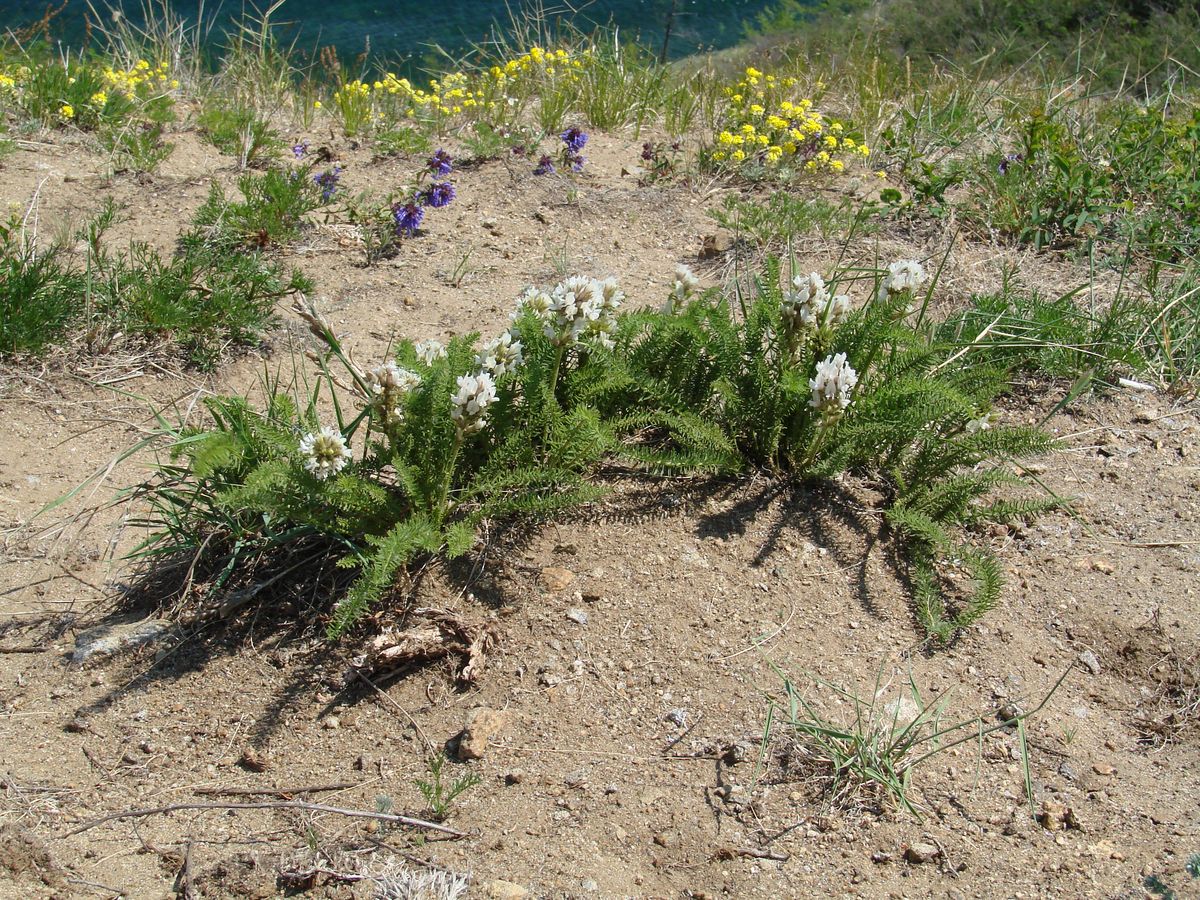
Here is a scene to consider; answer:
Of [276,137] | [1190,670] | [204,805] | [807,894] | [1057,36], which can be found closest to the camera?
[807,894]

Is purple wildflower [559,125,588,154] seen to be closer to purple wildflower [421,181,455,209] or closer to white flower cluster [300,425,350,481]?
purple wildflower [421,181,455,209]

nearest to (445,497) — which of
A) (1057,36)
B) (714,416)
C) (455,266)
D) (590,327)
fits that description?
(590,327)

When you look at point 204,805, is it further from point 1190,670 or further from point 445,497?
point 1190,670

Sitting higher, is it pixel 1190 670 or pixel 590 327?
pixel 590 327

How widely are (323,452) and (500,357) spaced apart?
0.60 meters

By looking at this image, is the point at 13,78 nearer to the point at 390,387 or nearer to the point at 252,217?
the point at 252,217

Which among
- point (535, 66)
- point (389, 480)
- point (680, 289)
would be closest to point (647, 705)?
point (389, 480)

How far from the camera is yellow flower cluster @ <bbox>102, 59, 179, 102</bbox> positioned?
583cm

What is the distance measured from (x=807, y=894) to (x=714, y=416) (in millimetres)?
1528

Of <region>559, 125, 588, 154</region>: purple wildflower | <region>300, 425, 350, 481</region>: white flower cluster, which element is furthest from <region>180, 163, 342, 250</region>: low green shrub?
<region>300, 425, 350, 481</region>: white flower cluster

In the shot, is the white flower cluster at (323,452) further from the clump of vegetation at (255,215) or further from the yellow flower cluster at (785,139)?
the yellow flower cluster at (785,139)

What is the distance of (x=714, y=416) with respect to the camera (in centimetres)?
343

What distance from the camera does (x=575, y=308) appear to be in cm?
300

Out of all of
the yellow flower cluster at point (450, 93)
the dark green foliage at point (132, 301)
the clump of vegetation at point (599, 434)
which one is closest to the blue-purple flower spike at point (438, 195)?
the dark green foliage at point (132, 301)
